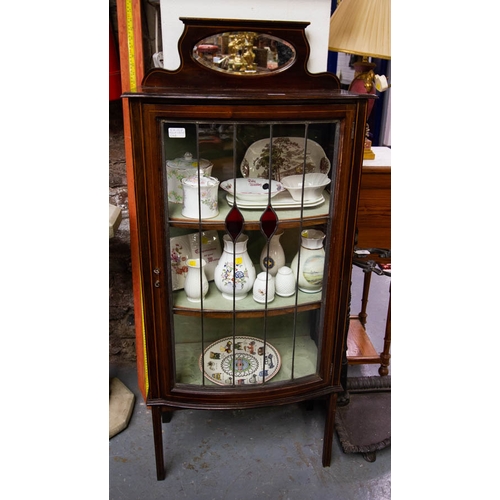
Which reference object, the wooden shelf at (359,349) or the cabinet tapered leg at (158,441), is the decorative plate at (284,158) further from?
the wooden shelf at (359,349)

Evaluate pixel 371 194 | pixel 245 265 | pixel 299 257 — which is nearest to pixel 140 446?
pixel 245 265

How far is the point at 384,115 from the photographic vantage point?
3418 millimetres

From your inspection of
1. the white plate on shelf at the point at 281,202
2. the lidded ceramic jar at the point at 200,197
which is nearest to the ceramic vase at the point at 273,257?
the white plate on shelf at the point at 281,202

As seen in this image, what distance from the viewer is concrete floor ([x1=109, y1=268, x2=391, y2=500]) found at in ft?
5.29

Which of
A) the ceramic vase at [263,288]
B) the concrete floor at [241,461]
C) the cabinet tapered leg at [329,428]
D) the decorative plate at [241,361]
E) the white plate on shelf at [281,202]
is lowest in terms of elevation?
the concrete floor at [241,461]

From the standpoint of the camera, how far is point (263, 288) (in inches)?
58.2

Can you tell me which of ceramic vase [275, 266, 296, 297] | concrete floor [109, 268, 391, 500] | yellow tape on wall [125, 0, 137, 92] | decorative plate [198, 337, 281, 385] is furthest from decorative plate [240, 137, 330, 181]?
concrete floor [109, 268, 391, 500]

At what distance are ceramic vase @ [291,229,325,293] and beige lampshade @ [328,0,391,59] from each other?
60cm

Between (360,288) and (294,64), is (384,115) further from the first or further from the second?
(294,64)

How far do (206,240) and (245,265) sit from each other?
5.9 inches

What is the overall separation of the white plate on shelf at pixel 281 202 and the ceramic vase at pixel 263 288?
0.24 m

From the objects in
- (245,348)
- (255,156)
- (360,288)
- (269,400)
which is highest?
(255,156)

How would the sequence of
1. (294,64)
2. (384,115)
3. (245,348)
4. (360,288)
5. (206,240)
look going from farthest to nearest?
(384,115) → (360,288) → (245,348) → (206,240) → (294,64)

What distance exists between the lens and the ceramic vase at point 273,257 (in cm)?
145
